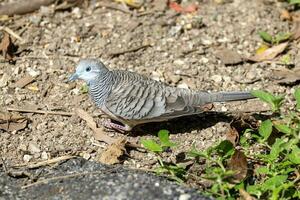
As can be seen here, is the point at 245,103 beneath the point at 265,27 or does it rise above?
beneath

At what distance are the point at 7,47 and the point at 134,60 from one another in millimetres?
1307

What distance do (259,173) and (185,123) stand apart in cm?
101

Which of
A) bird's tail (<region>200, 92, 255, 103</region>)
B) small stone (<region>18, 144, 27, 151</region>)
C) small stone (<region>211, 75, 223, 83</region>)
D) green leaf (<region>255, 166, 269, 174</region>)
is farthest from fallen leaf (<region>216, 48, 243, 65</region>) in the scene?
small stone (<region>18, 144, 27, 151</region>)

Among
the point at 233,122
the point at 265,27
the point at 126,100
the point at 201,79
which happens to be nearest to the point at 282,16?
the point at 265,27

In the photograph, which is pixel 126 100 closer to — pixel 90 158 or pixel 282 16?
pixel 90 158

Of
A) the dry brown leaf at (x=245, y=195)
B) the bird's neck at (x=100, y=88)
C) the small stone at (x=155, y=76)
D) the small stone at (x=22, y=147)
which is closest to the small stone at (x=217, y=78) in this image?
the small stone at (x=155, y=76)

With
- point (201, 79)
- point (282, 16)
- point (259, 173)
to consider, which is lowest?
point (259, 173)

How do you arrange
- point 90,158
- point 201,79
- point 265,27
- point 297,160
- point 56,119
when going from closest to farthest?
point 297,160 < point 90,158 < point 56,119 < point 201,79 < point 265,27

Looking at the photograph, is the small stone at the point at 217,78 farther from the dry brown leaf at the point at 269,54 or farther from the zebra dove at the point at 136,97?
the zebra dove at the point at 136,97

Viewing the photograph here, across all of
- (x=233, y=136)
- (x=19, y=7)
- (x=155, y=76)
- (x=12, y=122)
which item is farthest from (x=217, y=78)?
(x=19, y=7)

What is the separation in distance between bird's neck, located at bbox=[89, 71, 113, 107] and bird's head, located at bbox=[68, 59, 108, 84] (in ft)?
0.13

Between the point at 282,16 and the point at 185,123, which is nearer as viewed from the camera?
the point at 185,123

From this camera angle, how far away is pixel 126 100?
5551 mm

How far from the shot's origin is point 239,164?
4.95 meters
